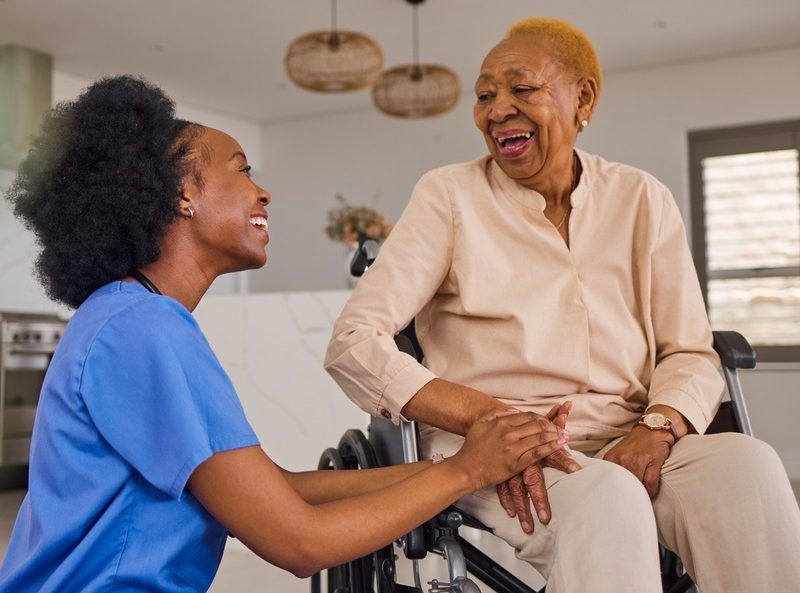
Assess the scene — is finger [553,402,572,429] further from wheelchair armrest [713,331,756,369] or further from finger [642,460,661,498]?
wheelchair armrest [713,331,756,369]

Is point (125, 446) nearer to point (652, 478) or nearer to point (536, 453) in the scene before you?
point (536, 453)

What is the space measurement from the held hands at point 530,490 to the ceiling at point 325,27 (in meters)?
4.41

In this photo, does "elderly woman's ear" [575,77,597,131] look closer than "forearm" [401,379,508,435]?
No

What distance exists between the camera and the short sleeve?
897 millimetres

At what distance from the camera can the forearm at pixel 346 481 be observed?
1.25 m

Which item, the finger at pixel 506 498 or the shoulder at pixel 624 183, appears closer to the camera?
the finger at pixel 506 498

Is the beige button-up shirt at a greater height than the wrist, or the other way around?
the beige button-up shirt

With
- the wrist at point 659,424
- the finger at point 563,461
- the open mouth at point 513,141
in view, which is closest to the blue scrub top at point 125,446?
the finger at point 563,461

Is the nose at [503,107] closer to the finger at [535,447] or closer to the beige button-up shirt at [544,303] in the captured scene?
the beige button-up shirt at [544,303]

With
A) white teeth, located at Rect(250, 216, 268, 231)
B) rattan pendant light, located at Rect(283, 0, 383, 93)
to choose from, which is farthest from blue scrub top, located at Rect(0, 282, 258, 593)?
rattan pendant light, located at Rect(283, 0, 383, 93)

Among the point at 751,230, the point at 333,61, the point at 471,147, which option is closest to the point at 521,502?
the point at 333,61

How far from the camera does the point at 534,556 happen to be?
117cm

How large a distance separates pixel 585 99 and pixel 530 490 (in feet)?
2.75

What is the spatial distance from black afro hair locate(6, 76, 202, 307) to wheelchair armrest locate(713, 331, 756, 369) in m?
1.00
